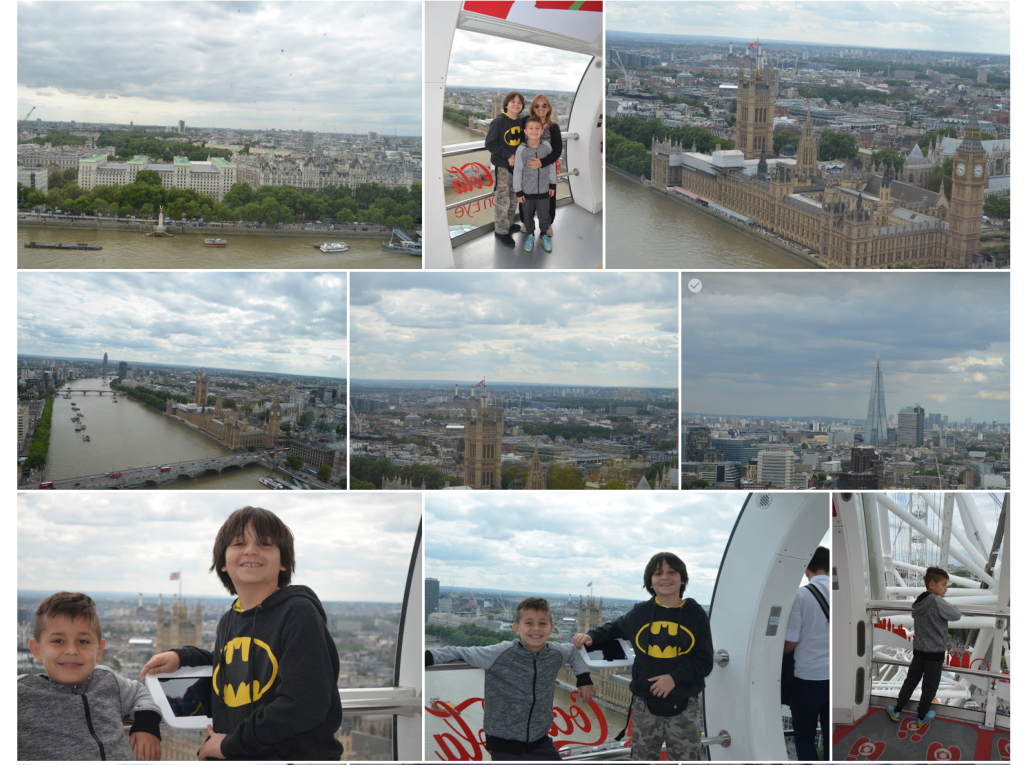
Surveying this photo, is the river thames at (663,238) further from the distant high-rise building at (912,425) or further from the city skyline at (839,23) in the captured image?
the distant high-rise building at (912,425)

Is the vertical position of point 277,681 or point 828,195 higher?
point 828,195

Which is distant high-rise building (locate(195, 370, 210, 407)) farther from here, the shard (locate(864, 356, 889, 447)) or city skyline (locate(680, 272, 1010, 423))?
the shard (locate(864, 356, 889, 447))

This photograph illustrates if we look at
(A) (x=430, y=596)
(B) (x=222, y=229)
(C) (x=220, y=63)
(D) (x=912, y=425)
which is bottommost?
(A) (x=430, y=596)

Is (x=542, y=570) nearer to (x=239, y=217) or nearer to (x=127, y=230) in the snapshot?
(x=239, y=217)

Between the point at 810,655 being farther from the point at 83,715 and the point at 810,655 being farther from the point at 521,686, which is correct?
the point at 83,715

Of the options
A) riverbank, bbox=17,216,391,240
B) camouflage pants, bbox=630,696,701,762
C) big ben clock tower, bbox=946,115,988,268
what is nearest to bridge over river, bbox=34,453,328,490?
riverbank, bbox=17,216,391,240

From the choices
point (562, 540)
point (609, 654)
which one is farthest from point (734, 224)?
point (609, 654)
